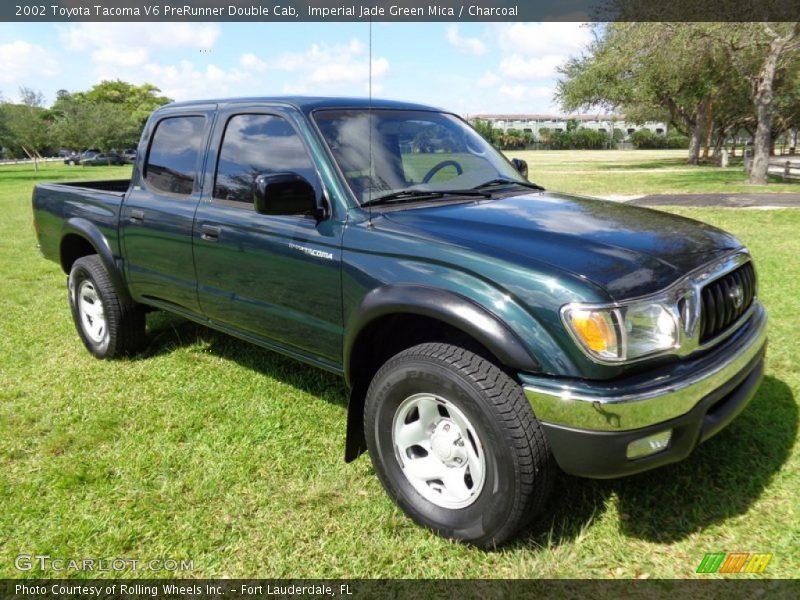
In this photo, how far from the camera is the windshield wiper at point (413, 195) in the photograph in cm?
311

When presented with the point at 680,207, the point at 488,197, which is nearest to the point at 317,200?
the point at 488,197

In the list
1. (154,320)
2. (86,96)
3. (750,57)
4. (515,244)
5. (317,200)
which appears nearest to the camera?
(515,244)

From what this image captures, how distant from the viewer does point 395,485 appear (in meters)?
2.85

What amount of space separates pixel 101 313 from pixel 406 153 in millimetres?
2989

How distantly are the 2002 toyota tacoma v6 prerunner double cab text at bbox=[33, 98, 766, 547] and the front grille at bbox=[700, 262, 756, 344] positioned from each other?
0.04 ft

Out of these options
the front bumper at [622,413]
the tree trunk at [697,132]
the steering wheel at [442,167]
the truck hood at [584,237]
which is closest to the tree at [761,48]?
the tree trunk at [697,132]

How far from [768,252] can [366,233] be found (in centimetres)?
711

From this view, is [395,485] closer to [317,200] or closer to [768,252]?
[317,200]

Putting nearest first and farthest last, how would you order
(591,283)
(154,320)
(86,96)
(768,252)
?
(591,283) < (154,320) < (768,252) < (86,96)

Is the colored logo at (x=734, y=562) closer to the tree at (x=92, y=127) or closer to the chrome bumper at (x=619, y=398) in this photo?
the chrome bumper at (x=619, y=398)

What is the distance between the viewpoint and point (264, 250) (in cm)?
338

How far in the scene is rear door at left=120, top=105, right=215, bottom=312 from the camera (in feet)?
12.9

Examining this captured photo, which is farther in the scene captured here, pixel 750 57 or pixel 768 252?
pixel 750 57

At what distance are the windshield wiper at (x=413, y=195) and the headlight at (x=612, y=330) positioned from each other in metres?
1.22
